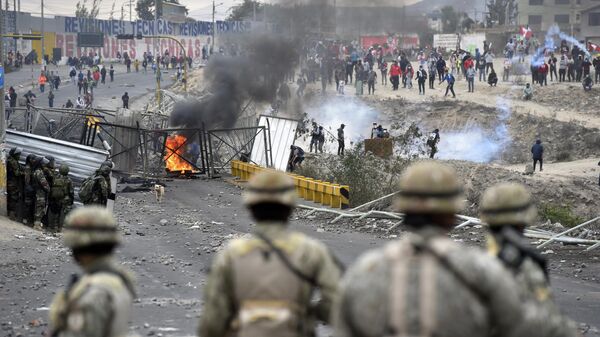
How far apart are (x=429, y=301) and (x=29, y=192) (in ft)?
54.6

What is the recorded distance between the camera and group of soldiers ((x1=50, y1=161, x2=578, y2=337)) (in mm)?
3797

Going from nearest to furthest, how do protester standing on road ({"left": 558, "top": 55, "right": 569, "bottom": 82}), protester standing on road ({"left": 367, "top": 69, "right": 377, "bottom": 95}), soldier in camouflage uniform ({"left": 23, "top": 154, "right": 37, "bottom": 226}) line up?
1. soldier in camouflage uniform ({"left": 23, "top": 154, "right": 37, "bottom": 226})
2. protester standing on road ({"left": 558, "top": 55, "right": 569, "bottom": 82})
3. protester standing on road ({"left": 367, "top": 69, "right": 377, "bottom": 95})

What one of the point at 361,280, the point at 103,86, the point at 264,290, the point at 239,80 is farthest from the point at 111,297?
the point at 103,86

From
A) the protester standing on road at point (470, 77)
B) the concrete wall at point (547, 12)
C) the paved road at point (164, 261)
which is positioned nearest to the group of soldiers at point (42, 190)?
the paved road at point (164, 261)

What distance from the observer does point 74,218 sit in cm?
481

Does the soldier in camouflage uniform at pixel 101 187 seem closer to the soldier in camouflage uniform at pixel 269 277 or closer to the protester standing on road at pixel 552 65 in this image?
the soldier in camouflage uniform at pixel 269 277

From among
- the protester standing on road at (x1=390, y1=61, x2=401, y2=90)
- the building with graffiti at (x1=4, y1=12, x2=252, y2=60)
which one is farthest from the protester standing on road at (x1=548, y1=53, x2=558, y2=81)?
the building with graffiti at (x1=4, y1=12, x2=252, y2=60)

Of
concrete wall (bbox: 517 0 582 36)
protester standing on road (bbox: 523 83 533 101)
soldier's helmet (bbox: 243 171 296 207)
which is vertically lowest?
protester standing on road (bbox: 523 83 533 101)

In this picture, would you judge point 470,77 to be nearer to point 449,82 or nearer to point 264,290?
point 449,82

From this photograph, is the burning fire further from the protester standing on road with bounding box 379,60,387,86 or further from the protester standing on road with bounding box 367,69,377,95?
the protester standing on road with bounding box 379,60,387,86

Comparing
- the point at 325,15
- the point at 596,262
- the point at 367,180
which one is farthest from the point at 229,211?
the point at 325,15

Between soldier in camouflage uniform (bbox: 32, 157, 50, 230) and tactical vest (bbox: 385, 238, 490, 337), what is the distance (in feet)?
52.3

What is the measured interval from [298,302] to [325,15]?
140ft

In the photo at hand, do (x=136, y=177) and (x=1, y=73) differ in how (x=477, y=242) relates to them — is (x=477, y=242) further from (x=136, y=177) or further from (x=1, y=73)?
(x=136, y=177)
